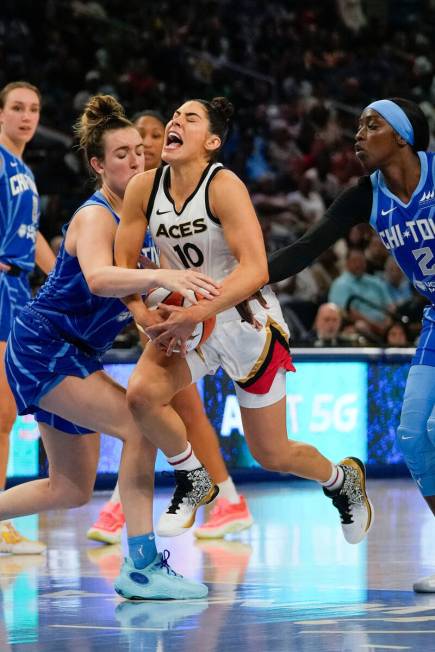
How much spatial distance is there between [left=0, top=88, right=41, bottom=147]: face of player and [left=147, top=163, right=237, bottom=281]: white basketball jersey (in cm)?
196

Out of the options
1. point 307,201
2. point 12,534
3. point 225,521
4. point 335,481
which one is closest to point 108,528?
point 12,534

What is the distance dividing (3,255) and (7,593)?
216 centimetres

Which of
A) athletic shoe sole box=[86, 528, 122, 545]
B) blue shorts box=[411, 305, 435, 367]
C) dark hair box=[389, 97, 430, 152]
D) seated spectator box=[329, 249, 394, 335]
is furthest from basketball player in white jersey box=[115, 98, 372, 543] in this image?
seated spectator box=[329, 249, 394, 335]

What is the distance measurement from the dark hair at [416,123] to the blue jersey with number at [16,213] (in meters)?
2.40

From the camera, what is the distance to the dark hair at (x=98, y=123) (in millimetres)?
5203

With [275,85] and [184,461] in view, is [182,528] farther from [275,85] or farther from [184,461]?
[275,85]

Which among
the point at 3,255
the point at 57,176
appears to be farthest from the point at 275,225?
the point at 3,255

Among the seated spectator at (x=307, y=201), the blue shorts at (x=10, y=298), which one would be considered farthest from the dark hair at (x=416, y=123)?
the seated spectator at (x=307, y=201)

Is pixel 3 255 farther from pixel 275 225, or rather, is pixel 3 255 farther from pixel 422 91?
pixel 422 91

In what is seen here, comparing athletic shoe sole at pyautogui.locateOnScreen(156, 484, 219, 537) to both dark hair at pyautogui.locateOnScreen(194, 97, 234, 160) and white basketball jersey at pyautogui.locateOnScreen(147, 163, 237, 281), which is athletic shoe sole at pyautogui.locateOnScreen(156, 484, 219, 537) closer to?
white basketball jersey at pyautogui.locateOnScreen(147, 163, 237, 281)

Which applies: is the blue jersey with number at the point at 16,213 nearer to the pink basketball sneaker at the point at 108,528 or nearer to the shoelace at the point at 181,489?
the pink basketball sneaker at the point at 108,528

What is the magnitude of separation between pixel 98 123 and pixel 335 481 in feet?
5.86

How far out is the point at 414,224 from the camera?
4.99m

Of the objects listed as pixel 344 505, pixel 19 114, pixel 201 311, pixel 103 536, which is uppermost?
pixel 19 114
